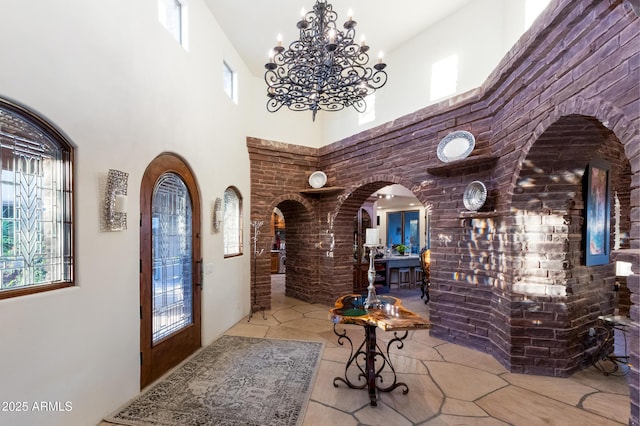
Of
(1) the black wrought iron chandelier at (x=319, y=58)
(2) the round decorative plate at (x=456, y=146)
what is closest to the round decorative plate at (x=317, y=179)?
(2) the round decorative plate at (x=456, y=146)

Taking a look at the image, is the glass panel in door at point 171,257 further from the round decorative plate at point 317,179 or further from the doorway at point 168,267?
the round decorative plate at point 317,179

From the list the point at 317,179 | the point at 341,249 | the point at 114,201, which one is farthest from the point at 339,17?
the point at 341,249

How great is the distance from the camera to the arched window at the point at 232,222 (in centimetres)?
454

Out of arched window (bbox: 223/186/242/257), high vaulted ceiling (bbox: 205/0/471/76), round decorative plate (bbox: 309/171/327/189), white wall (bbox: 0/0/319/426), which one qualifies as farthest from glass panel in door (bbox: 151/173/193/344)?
round decorative plate (bbox: 309/171/327/189)

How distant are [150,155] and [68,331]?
1.51 meters

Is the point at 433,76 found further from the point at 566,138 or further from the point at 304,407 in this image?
the point at 304,407

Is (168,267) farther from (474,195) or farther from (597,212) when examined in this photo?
(597,212)

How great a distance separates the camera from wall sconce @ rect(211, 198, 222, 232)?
3.89m

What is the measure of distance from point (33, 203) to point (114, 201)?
0.48 meters

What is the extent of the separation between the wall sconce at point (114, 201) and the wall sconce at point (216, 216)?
1.51 meters

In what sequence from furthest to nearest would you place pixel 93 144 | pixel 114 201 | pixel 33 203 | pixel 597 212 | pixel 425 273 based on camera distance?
1. pixel 425 273
2. pixel 597 212
3. pixel 114 201
4. pixel 93 144
5. pixel 33 203

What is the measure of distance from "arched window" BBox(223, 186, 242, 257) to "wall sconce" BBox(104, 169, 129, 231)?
Result: 6.66 feet

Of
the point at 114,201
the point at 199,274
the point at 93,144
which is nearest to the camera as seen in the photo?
the point at 93,144

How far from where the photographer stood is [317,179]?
564cm
